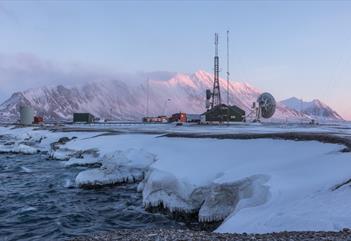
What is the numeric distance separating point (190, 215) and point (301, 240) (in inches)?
350

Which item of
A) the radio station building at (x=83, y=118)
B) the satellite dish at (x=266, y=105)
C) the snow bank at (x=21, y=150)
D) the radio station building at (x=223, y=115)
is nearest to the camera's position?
the snow bank at (x=21, y=150)

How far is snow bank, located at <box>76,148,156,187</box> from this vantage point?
1058 inches

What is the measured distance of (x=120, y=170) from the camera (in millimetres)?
28656

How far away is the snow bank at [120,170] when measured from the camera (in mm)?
26875

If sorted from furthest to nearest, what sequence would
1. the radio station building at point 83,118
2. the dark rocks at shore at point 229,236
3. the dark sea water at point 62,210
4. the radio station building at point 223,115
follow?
the radio station building at point 223,115 < the radio station building at point 83,118 < the dark sea water at point 62,210 < the dark rocks at shore at point 229,236

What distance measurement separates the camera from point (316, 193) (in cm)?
1547

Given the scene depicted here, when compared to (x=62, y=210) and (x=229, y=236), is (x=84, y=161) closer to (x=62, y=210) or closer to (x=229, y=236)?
(x=62, y=210)

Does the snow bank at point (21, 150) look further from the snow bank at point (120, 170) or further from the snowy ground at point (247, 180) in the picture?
the snowy ground at point (247, 180)

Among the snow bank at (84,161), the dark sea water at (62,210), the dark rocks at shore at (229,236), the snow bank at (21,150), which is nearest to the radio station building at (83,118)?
the snow bank at (21,150)

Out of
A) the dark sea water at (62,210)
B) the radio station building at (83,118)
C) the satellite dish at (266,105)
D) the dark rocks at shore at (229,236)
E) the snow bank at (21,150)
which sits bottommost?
the dark sea water at (62,210)

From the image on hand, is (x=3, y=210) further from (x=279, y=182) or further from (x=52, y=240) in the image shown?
(x=279, y=182)

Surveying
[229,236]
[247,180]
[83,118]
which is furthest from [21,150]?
[83,118]

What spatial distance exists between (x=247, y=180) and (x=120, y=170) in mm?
12040

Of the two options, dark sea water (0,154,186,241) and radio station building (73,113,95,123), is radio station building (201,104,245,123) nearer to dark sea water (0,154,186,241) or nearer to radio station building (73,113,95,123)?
radio station building (73,113,95,123)
